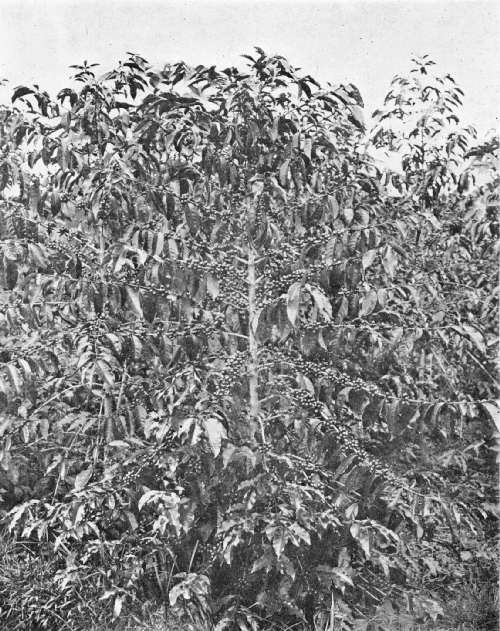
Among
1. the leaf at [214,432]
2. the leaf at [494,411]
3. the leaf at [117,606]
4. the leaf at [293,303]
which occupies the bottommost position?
the leaf at [117,606]

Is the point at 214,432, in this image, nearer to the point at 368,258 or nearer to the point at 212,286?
the point at 212,286

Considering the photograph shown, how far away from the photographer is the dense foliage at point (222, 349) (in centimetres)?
235

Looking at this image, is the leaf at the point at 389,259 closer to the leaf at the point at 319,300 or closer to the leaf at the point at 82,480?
the leaf at the point at 319,300

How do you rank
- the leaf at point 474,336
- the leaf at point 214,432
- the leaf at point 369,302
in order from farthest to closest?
the leaf at point 369,302 → the leaf at point 474,336 → the leaf at point 214,432

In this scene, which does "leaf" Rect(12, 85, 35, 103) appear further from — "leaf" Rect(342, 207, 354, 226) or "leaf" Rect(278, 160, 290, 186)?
"leaf" Rect(342, 207, 354, 226)

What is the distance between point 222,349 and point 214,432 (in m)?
0.59

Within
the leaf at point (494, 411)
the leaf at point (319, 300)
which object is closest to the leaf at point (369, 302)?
the leaf at point (319, 300)

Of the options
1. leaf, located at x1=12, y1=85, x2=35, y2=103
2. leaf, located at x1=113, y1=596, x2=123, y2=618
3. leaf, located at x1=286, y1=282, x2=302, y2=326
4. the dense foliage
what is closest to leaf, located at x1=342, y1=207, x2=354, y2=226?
the dense foliage

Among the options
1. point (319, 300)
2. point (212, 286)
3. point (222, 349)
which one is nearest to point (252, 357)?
point (222, 349)

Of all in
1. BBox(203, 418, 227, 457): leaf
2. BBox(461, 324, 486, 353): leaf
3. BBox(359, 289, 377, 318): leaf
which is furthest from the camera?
BBox(359, 289, 377, 318): leaf

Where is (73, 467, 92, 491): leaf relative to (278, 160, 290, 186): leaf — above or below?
below

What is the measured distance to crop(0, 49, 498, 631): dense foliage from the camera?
2.35m

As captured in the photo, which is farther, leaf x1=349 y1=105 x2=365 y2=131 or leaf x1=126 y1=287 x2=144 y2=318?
leaf x1=349 y1=105 x2=365 y2=131

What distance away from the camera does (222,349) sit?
2.64 meters
